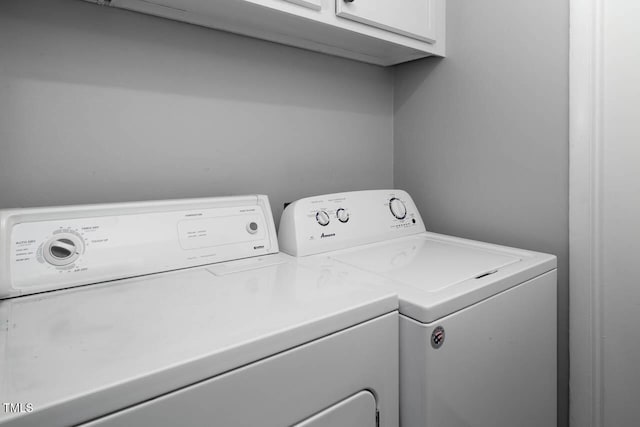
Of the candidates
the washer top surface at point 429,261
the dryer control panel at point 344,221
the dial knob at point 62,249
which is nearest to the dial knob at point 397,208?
the dryer control panel at point 344,221

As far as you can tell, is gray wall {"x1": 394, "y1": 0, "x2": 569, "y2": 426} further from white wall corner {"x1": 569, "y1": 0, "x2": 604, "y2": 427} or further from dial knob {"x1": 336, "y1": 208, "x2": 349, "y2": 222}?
dial knob {"x1": 336, "y1": 208, "x2": 349, "y2": 222}

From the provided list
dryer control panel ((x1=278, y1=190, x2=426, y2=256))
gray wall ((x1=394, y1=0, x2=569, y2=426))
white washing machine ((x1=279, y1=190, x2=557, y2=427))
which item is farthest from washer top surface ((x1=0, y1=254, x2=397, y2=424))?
gray wall ((x1=394, y1=0, x2=569, y2=426))

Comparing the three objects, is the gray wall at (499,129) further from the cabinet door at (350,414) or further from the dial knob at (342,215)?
the cabinet door at (350,414)

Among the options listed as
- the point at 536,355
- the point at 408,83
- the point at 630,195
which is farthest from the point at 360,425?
the point at 408,83

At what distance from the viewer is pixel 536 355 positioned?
3.43 feet

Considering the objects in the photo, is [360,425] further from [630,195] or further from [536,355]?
[630,195]

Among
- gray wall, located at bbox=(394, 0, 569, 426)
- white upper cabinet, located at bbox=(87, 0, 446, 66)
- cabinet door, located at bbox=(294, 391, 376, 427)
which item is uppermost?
white upper cabinet, located at bbox=(87, 0, 446, 66)

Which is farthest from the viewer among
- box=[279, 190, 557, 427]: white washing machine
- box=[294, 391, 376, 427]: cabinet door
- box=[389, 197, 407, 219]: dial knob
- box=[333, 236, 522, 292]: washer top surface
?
box=[389, 197, 407, 219]: dial knob

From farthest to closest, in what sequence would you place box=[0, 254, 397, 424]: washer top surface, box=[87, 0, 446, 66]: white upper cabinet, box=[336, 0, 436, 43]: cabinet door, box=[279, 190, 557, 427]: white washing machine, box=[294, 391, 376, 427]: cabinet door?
1. box=[336, 0, 436, 43]: cabinet door
2. box=[87, 0, 446, 66]: white upper cabinet
3. box=[279, 190, 557, 427]: white washing machine
4. box=[294, 391, 376, 427]: cabinet door
5. box=[0, 254, 397, 424]: washer top surface

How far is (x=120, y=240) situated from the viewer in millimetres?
902

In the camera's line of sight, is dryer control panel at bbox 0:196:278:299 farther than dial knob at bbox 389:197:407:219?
No

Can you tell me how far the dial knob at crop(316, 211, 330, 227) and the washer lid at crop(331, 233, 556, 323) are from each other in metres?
0.11

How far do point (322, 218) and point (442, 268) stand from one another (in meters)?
0.40

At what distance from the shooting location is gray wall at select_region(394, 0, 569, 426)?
1193mm
